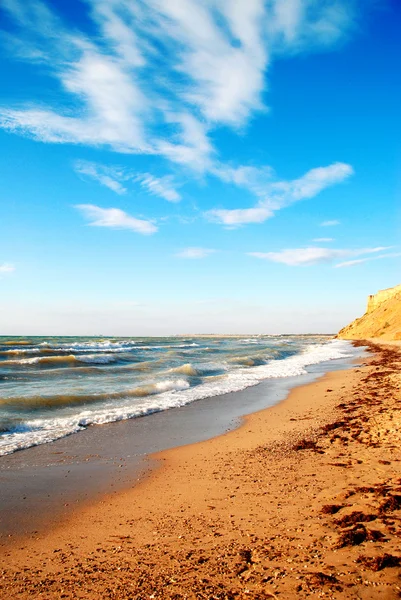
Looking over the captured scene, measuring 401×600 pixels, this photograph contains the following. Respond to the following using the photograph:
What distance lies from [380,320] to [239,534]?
238ft

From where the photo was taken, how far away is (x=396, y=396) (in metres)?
12.0

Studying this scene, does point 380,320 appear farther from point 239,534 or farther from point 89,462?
point 239,534

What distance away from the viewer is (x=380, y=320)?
227 ft

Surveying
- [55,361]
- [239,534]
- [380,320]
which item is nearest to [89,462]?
[239,534]

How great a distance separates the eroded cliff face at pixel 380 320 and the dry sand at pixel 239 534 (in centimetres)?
5393

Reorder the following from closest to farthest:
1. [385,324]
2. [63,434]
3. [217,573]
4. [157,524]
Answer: [217,573]
[157,524]
[63,434]
[385,324]

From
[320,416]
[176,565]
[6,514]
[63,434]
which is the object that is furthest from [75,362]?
[176,565]

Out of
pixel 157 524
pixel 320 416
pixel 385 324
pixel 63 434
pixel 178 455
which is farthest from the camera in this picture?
pixel 385 324

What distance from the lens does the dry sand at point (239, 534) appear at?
3354 millimetres

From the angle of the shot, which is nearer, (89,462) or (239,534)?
(239,534)

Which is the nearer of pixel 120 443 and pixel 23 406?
pixel 120 443

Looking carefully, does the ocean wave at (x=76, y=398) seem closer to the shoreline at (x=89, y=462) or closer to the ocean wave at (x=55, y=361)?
the shoreline at (x=89, y=462)

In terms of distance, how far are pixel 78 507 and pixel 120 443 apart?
3.24 meters

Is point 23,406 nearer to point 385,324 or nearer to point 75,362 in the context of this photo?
point 75,362
